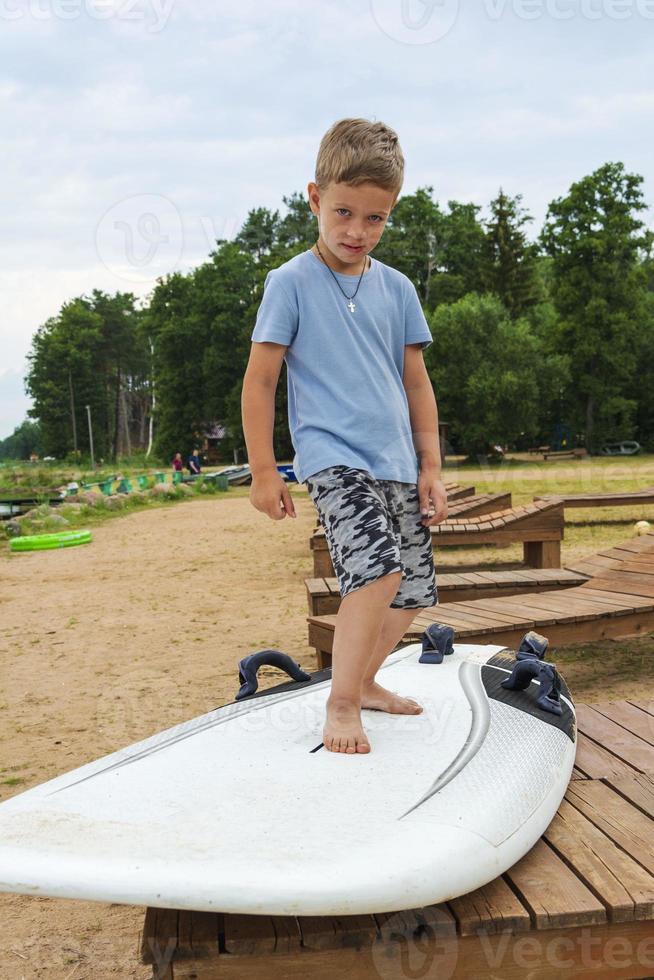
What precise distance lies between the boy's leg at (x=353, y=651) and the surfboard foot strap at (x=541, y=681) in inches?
25.1

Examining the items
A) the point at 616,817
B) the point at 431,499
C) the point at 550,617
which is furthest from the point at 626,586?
the point at 616,817

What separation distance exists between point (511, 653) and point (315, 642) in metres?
1.30

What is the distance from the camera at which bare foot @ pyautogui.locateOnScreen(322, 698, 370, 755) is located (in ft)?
7.27

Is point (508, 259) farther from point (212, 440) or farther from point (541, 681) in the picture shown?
point (541, 681)

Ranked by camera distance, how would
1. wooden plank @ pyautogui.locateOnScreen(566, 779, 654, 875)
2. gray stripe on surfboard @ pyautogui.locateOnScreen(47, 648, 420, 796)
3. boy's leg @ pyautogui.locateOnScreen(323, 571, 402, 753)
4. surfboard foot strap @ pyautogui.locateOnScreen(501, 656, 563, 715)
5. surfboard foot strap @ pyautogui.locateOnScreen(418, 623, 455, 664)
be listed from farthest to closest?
surfboard foot strap @ pyautogui.locateOnScreen(418, 623, 455, 664)
surfboard foot strap @ pyautogui.locateOnScreen(501, 656, 563, 715)
boy's leg @ pyautogui.locateOnScreen(323, 571, 402, 753)
gray stripe on surfboard @ pyautogui.locateOnScreen(47, 648, 420, 796)
wooden plank @ pyautogui.locateOnScreen(566, 779, 654, 875)

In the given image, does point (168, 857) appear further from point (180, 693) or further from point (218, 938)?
point (180, 693)

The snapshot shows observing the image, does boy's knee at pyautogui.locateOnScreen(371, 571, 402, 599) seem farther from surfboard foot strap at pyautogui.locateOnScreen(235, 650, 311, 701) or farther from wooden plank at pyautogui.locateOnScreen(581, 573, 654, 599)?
wooden plank at pyautogui.locateOnScreen(581, 573, 654, 599)

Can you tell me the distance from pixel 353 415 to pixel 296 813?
1.10 meters

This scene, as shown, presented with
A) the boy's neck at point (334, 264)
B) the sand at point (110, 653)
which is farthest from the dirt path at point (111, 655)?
the boy's neck at point (334, 264)

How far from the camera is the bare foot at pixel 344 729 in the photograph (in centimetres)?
222

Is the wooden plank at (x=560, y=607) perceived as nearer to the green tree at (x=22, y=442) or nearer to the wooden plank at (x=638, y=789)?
the wooden plank at (x=638, y=789)

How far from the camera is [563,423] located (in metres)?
40.4

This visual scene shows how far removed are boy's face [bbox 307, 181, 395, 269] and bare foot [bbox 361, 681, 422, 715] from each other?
1.28 meters

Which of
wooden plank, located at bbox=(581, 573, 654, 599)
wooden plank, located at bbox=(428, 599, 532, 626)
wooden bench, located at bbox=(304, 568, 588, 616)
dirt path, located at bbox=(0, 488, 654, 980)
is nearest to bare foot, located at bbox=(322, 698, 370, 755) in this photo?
dirt path, located at bbox=(0, 488, 654, 980)
